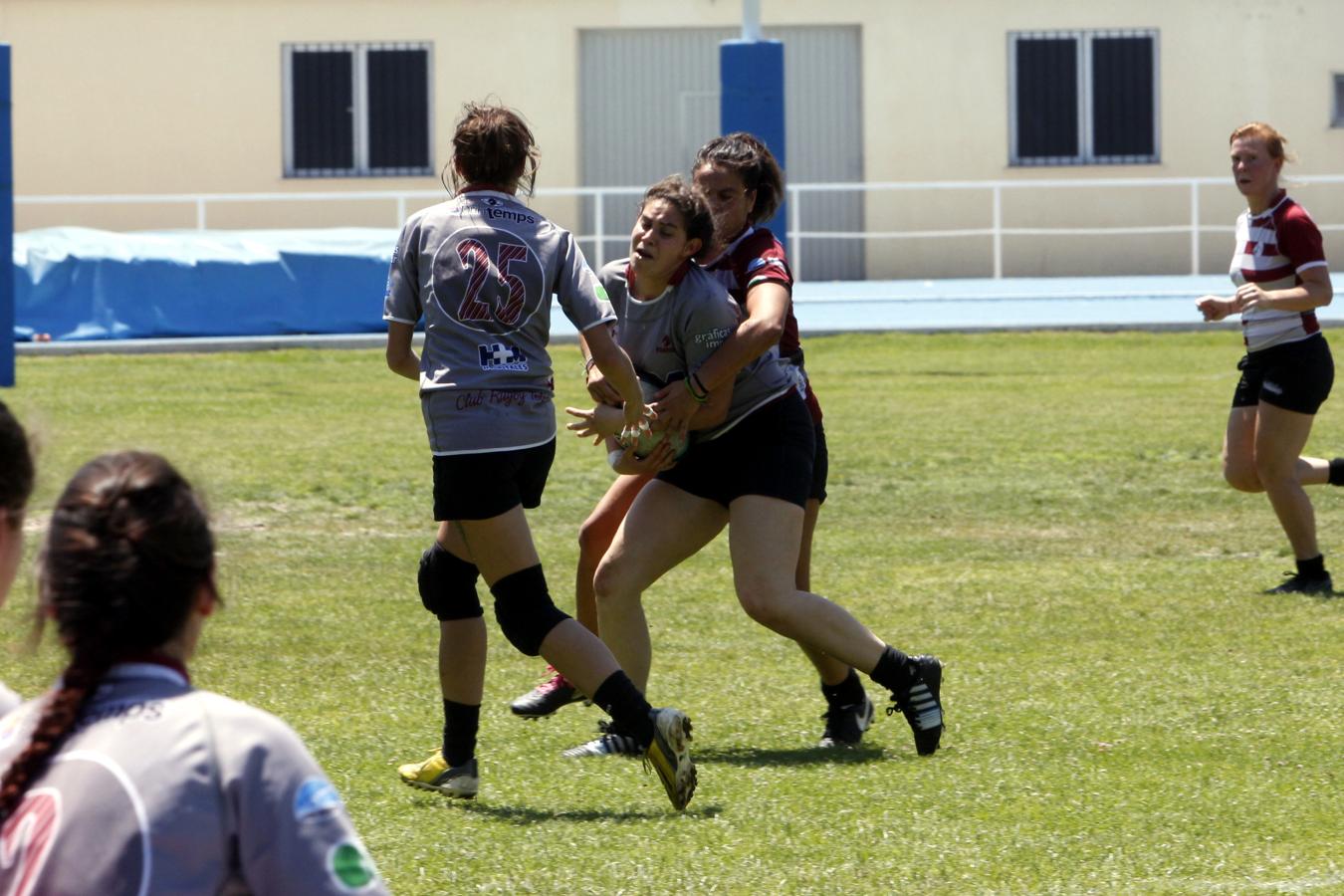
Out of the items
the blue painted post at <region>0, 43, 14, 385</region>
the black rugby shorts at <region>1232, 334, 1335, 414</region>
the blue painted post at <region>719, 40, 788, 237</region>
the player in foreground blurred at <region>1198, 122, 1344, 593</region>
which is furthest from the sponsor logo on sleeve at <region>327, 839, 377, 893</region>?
the blue painted post at <region>719, 40, 788, 237</region>

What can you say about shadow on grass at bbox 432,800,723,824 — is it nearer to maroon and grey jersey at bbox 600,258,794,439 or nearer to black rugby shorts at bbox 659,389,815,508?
black rugby shorts at bbox 659,389,815,508

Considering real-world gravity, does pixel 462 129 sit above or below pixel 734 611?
above

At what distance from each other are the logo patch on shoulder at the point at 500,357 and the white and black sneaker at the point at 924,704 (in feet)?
4.53

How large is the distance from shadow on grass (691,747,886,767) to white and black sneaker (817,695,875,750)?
0.15ft

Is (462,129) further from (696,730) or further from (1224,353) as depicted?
(1224,353)

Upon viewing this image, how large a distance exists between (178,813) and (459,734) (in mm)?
3186

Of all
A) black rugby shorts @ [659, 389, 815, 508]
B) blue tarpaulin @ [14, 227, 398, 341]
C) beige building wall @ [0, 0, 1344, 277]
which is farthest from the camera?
beige building wall @ [0, 0, 1344, 277]

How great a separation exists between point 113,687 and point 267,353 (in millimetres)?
17731

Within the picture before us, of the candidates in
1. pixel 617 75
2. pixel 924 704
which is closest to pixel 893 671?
pixel 924 704

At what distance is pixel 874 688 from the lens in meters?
6.88

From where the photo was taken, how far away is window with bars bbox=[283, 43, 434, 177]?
28.5m

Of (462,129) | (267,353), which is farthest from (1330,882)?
(267,353)

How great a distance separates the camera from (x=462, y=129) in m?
5.12

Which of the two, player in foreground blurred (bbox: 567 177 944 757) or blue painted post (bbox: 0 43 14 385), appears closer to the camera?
player in foreground blurred (bbox: 567 177 944 757)
